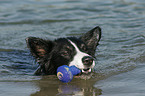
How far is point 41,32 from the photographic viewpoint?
37.9 feet

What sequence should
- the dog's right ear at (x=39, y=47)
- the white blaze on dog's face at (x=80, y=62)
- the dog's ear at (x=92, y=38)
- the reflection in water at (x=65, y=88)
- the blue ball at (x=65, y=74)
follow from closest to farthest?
the reflection in water at (x=65, y=88) < the blue ball at (x=65, y=74) < the white blaze on dog's face at (x=80, y=62) < the dog's right ear at (x=39, y=47) < the dog's ear at (x=92, y=38)

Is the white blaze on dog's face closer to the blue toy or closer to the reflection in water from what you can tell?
the blue toy

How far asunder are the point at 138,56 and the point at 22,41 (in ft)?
14.7

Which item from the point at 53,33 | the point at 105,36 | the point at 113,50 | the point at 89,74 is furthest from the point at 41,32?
the point at 89,74

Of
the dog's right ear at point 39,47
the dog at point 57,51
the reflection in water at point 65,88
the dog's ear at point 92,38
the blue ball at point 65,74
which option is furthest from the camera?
the dog's ear at point 92,38

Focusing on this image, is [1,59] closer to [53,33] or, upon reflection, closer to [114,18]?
[53,33]

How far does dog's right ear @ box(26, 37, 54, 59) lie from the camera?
6.73 meters

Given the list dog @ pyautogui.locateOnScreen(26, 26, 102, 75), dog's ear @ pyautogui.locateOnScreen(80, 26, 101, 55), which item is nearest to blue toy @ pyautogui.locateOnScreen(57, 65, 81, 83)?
dog @ pyautogui.locateOnScreen(26, 26, 102, 75)

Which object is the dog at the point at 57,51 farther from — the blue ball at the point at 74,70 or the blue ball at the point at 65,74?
the blue ball at the point at 65,74

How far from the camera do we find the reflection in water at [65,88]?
562 cm

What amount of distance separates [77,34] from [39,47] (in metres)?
4.59

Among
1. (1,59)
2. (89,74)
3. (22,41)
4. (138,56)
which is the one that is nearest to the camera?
(89,74)

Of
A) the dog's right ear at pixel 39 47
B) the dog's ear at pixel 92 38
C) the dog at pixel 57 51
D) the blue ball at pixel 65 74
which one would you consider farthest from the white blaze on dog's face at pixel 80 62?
the dog's ear at pixel 92 38

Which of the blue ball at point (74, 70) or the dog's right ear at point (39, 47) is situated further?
the dog's right ear at point (39, 47)
